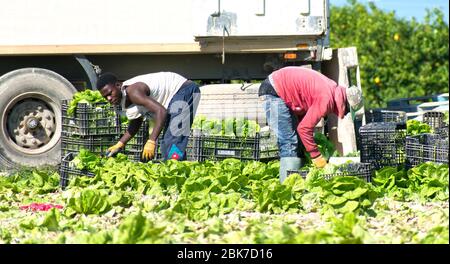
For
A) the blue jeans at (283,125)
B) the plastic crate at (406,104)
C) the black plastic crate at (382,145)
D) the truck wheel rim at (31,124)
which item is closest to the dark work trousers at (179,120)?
the blue jeans at (283,125)

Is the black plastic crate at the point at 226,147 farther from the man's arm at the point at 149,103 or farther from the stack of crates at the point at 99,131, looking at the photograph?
the man's arm at the point at 149,103

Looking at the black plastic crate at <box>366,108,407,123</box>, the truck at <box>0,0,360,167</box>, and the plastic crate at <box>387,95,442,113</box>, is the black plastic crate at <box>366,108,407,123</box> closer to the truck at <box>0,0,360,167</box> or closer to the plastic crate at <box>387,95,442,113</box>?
the truck at <box>0,0,360,167</box>

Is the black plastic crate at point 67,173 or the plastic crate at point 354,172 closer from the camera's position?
the plastic crate at point 354,172

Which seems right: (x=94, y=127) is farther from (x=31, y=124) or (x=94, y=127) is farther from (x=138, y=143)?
(x=31, y=124)

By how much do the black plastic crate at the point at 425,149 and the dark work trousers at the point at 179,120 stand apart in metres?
2.48

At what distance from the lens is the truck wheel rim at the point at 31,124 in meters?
→ 12.6

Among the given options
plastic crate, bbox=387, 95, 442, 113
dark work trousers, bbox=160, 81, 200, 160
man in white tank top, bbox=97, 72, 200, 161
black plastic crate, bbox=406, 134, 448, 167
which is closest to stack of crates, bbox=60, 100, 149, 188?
man in white tank top, bbox=97, 72, 200, 161

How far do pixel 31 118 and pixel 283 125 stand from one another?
4.41 m

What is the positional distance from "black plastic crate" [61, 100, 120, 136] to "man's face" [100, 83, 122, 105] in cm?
109

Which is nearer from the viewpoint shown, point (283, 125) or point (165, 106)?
point (283, 125)

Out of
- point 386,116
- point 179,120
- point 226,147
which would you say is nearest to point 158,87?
point 179,120

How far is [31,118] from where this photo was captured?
12.6m

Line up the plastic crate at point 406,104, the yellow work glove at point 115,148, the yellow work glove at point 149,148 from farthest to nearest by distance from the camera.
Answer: the plastic crate at point 406,104, the yellow work glove at point 115,148, the yellow work glove at point 149,148

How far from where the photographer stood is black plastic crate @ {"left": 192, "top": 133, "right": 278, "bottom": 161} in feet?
36.0
